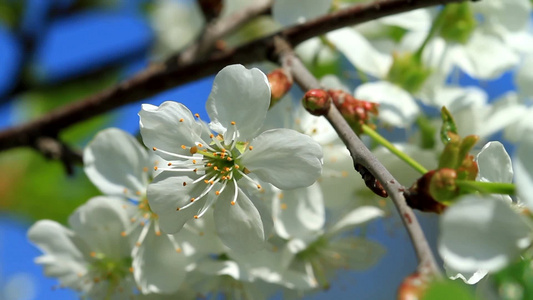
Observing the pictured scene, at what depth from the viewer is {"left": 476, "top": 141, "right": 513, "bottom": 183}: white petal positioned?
0.82m

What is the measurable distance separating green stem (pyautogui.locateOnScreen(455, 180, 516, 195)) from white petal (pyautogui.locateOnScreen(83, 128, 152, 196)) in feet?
1.86

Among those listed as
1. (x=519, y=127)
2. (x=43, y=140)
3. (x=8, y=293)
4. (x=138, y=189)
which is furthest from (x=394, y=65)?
(x=8, y=293)

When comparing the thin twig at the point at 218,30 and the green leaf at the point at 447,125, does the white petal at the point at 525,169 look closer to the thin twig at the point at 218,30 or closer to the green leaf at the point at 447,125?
the green leaf at the point at 447,125

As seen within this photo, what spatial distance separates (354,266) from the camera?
1.34 meters

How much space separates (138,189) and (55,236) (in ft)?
0.56

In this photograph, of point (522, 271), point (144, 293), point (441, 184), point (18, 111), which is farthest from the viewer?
point (18, 111)

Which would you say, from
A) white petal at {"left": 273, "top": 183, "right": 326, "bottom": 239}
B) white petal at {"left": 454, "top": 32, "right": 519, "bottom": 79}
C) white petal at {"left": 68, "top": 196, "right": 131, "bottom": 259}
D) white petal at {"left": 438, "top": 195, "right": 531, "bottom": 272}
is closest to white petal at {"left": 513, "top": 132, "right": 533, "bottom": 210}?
white petal at {"left": 438, "top": 195, "right": 531, "bottom": 272}

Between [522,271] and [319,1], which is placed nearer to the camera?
[522,271]

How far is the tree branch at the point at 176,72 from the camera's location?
1.03 metres

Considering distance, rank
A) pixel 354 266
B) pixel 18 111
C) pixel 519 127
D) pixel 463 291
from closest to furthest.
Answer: pixel 463 291 < pixel 519 127 < pixel 354 266 < pixel 18 111

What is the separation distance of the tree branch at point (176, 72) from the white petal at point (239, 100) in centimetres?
26

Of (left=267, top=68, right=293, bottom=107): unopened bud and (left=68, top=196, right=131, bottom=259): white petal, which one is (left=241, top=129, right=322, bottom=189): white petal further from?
(left=68, top=196, right=131, bottom=259): white petal

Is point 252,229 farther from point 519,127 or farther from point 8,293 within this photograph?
point 8,293

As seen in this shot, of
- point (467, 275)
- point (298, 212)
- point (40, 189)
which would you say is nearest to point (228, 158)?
point (298, 212)
